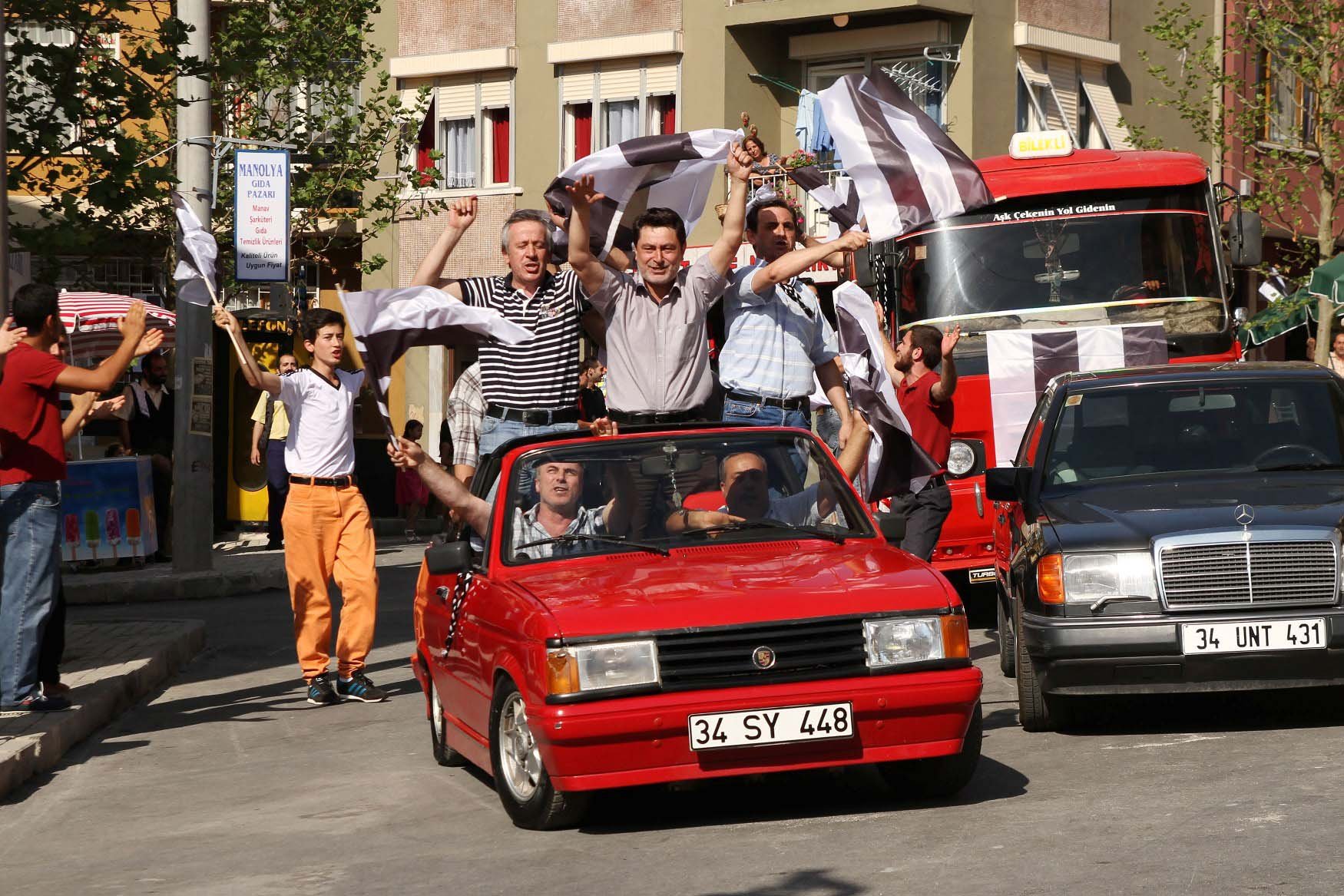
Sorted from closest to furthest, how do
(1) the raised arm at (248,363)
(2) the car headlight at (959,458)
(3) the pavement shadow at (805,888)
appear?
(3) the pavement shadow at (805,888), (1) the raised arm at (248,363), (2) the car headlight at (959,458)

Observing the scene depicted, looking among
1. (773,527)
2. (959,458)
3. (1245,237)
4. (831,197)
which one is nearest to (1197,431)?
(831,197)

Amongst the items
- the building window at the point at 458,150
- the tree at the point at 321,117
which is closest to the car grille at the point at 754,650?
the tree at the point at 321,117

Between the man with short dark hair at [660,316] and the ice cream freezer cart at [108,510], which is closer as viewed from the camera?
the man with short dark hair at [660,316]

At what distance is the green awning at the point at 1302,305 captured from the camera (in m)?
22.4

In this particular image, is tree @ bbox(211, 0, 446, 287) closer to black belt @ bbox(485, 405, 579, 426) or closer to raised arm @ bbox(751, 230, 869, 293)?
black belt @ bbox(485, 405, 579, 426)

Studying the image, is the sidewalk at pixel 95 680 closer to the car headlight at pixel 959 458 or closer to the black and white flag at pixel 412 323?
the black and white flag at pixel 412 323

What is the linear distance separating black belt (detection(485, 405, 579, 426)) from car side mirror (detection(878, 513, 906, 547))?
2.17 meters

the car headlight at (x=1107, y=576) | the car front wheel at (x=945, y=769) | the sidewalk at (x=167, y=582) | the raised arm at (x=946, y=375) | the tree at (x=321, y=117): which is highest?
the tree at (x=321, y=117)

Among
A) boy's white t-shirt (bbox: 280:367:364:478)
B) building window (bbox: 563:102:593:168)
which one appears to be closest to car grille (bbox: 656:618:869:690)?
boy's white t-shirt (bbox: 280:367:364:478)

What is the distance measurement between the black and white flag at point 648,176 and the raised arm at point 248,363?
181 cm

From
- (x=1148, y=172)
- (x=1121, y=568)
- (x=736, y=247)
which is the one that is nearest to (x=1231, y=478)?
(x=1121, y=568)

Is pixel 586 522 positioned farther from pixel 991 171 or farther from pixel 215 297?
pixel 991 171

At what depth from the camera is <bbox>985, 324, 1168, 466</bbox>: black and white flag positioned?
1501cm

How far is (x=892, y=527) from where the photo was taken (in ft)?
28.1
